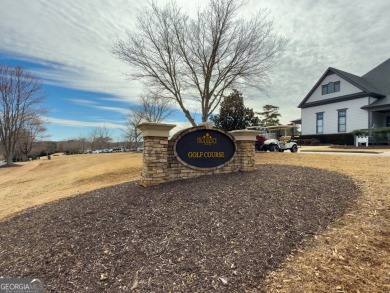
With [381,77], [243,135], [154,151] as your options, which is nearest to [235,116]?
[381,77]

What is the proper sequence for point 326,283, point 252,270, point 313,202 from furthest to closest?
point 313,202 < point 252,270 < point 326,283

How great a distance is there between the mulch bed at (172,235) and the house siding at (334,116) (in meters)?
20.9

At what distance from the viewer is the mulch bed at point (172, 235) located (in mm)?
2781

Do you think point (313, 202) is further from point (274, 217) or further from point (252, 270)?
point (252, 270)

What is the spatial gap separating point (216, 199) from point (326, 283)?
2.41m

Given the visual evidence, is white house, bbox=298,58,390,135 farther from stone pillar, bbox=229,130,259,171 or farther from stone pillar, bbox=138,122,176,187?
stone pillar, bbox=138,122,176,187

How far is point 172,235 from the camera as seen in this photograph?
3545 millimetres

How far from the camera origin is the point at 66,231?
12.8 feet

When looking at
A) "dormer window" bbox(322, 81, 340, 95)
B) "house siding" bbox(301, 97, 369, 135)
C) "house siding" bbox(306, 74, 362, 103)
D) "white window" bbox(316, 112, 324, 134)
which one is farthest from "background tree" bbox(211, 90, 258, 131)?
"dormer window" bbox(322, 81, 340, 95)

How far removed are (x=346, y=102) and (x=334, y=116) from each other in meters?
1.82

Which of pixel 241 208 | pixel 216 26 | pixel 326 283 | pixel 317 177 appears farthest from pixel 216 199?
pixel 216 26

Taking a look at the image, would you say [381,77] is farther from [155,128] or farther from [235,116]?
[155,128]

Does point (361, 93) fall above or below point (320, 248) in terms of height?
above

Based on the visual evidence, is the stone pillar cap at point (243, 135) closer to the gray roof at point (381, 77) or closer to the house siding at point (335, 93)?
the house siding at point (335, 93)
